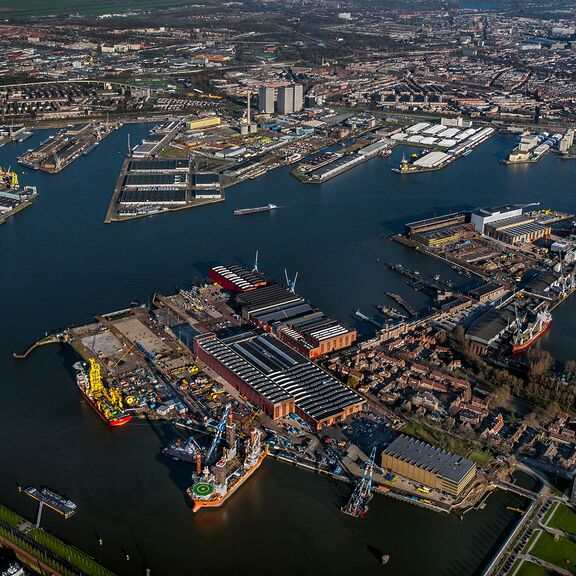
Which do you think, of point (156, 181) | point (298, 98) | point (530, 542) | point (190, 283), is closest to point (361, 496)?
point (530, 542)

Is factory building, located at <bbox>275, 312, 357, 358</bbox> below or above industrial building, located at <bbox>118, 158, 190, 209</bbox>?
below

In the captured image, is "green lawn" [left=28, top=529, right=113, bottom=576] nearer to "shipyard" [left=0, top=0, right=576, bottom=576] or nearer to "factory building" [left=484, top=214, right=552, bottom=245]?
"shipyard" [left=0, top=0, right=576, bottom=576]

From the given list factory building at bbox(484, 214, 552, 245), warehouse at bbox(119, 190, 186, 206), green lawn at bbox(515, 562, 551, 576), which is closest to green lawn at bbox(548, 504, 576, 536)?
green lawn at bbox(515, 562, 551, 576)

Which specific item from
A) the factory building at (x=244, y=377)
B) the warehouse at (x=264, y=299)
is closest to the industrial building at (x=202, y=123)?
the warehouse at (x=264, y=299)

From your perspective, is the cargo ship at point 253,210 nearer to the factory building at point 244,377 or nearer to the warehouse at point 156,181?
the warehouse at point 156,181

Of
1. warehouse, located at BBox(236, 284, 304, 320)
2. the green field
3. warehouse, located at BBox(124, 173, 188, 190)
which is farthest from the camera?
the green field

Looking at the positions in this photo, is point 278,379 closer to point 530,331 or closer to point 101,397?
point 101,397
